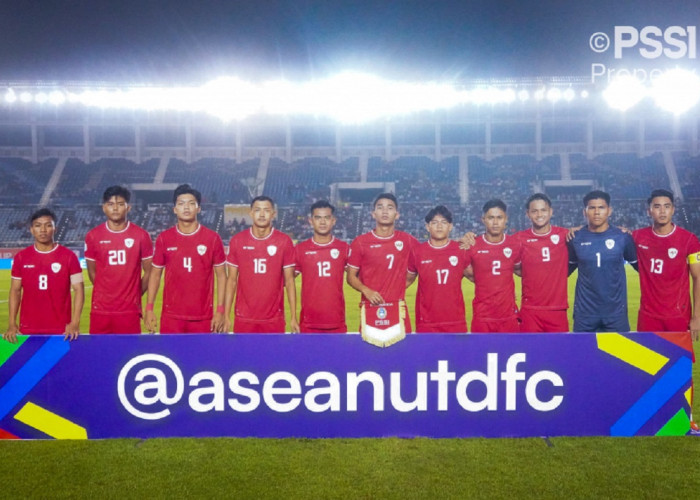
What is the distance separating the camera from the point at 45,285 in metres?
5.48

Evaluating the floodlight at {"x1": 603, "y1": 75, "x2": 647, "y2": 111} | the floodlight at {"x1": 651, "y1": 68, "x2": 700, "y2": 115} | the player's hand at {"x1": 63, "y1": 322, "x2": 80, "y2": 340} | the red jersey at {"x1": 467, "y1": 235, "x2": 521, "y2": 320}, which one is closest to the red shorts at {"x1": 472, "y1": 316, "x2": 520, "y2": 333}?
the red jersey at {"x1": 467, "y1": 235, "x2": 521, "y2": 320}

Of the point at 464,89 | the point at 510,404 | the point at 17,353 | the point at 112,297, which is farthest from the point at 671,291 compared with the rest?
the point at 464,89

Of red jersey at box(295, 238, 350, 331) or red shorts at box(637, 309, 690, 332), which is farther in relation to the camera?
red jersey at box(295, 238, 350, 331)

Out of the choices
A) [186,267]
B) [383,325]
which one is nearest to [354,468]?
[383,325]

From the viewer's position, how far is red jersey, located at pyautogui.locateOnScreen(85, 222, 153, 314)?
549cm

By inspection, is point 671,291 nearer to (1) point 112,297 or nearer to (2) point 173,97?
(1) point 112,297

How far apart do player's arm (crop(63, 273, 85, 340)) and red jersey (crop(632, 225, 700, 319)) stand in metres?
4.97

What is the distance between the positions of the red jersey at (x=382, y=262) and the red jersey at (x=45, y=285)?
269 centimetres

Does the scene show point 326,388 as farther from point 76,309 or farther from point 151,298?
point 76,309

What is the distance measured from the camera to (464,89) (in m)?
37.5

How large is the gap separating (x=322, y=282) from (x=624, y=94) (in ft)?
120

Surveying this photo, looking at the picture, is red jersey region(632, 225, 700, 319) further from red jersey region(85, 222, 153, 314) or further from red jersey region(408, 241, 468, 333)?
red jersey region(85, 222, 153, 314)

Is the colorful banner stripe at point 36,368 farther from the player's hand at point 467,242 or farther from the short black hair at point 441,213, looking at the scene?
the player's hand at point 467,242

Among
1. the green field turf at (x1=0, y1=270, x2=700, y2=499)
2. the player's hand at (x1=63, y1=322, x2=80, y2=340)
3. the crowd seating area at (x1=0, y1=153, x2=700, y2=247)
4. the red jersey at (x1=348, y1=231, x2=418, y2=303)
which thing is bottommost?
the green field turf at (x1=0, y1=270, x2=700, y2=499)
